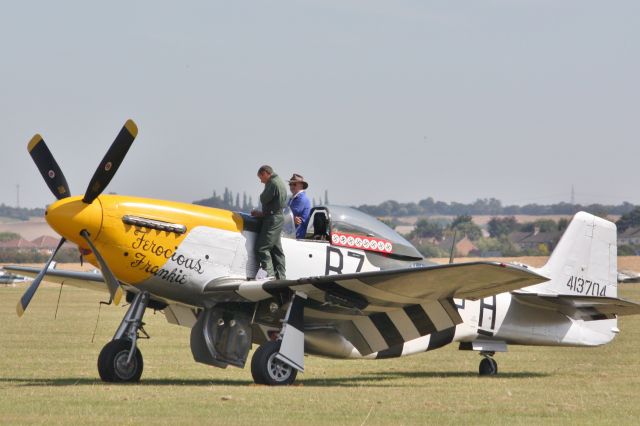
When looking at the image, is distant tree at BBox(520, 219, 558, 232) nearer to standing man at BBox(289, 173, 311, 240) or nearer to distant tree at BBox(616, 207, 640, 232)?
distant tree at BBox(616, 207, 640, 232)

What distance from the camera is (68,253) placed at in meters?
95.2

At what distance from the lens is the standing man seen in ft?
44.7

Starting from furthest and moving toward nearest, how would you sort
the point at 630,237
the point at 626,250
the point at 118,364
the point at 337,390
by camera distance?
1. the point at 630,237
2. the point at 626,250
3. the point at 118,364
4. the point at 337,390

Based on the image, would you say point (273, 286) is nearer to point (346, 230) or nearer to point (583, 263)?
point (346, 230)

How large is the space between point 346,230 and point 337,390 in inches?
90.1

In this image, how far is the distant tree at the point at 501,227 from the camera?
453ft

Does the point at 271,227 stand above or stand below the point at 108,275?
above

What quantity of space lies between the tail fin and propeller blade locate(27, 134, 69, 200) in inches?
257

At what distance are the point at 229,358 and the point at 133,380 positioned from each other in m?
1.11

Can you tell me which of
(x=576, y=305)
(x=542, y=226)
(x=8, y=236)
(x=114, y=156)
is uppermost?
(x=114, y=156)

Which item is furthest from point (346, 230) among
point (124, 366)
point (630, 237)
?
point (630, 237)

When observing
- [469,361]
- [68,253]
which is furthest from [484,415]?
[68,253]

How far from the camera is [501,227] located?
140m

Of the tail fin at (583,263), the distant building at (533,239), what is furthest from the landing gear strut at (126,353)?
the distant building at (533,239)
